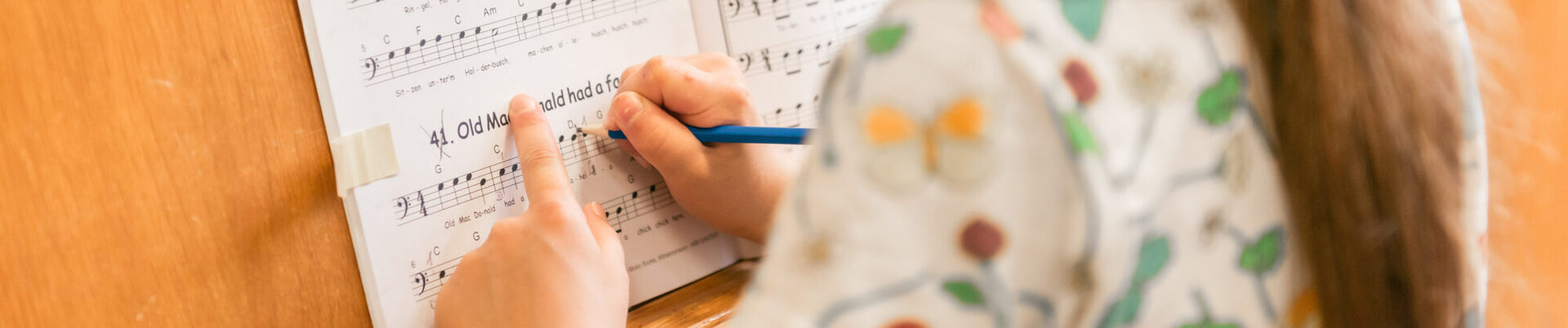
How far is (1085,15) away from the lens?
13.0 inches

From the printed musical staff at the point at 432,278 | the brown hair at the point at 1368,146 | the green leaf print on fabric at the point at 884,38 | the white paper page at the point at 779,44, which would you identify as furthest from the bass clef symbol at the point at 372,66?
the brown hair at the point at 1368,146

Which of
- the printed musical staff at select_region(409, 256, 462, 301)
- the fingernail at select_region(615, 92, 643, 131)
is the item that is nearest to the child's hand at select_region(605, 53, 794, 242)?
the fingernail at select_region(615, 92, 643, 131)

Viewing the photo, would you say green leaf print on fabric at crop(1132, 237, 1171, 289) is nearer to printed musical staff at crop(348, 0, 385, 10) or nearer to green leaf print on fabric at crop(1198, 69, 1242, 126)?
green leaf print on fabric at crop(1198, 69, 1242, 126)

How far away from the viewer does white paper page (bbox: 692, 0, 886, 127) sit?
2.58 ft

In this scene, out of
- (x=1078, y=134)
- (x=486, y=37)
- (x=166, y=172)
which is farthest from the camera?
(x=486, y=37)

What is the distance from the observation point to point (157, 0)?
1.75 feet

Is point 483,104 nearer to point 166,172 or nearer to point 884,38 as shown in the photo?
point 166,172

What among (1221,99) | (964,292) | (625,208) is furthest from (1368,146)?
(625,208)

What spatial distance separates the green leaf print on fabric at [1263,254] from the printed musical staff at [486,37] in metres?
0.48

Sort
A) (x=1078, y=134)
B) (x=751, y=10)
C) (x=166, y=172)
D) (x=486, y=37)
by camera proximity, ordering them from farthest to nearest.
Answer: (x=751, y=10), (x=486, y=37), (x=166, y=172), (x=1078, y=134)

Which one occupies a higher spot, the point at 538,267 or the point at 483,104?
the point at 483,104

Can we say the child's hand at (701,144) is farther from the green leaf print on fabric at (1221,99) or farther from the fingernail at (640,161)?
the green leaf print on fabric at (1221,99)

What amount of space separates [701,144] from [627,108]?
2.7 inches

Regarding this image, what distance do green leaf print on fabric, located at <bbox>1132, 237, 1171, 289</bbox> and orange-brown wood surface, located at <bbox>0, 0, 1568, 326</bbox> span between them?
0.66 ft
